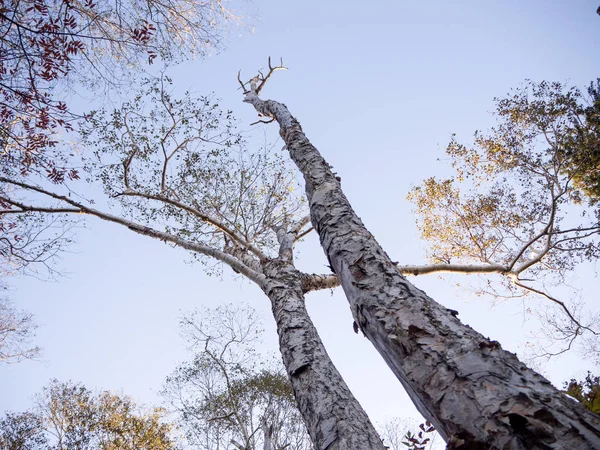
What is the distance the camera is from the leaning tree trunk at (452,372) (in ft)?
2.68

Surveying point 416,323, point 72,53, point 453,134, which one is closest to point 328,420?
point 416,323

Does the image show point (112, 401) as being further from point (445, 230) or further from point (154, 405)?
point (445, 230)

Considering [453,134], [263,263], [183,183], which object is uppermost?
[183,183]

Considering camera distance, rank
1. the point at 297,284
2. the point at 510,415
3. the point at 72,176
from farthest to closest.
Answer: the point at 72,176 < the point at 297,284 < the point at 510,415

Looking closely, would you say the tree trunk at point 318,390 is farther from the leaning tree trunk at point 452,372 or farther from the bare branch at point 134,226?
the bare branch at point 134,226

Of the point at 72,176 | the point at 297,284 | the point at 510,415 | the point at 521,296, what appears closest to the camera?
the point at 510,415

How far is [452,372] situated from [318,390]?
1.67 metres

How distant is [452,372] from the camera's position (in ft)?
3.37

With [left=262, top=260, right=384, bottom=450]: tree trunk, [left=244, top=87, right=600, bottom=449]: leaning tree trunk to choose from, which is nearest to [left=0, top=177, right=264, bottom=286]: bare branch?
[left=262, top=260, right=384, bottom=450]: tree trunk

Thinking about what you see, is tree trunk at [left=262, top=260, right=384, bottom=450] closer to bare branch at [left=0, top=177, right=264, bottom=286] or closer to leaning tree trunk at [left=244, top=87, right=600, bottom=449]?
leaning tree trunk at [left=244, top=87, right=600, bottom=449]

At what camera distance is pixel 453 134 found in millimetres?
9977

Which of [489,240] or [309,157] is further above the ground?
[489,240]

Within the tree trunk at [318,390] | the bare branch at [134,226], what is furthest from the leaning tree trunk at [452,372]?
the bare branch at [134,226]

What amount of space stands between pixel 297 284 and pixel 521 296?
23.1ft
